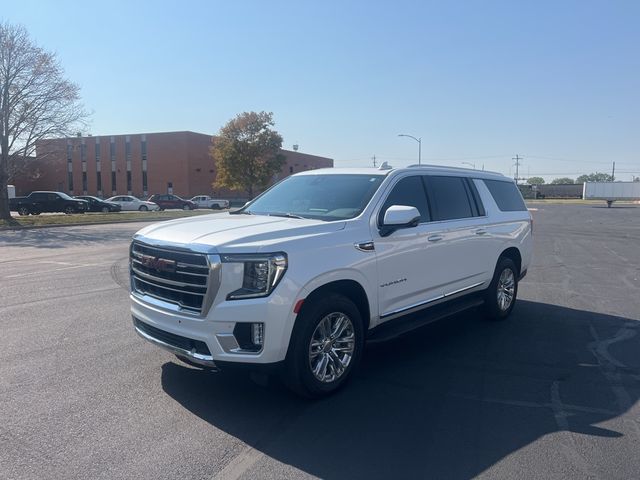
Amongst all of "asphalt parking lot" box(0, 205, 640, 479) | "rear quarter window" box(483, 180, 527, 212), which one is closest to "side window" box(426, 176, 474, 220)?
"rear quarter window" box(483, 180, 527, 212)

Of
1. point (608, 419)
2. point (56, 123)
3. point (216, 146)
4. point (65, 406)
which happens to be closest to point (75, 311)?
point (65, 406)

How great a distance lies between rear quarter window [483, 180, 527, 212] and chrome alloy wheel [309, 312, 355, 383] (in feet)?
12.2

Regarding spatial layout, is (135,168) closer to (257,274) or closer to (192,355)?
(192,355)

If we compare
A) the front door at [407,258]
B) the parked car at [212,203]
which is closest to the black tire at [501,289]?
the front door at [407,258]

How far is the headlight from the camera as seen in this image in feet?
13.7

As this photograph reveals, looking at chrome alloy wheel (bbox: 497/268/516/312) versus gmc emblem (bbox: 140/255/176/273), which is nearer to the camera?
gmc emblem (bbox: 140/255/176/273)

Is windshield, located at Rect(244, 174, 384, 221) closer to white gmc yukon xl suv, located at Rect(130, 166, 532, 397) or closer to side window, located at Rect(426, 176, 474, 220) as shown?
white gmc yukon xl suv, located at Rect(130, 166, 532, 397)

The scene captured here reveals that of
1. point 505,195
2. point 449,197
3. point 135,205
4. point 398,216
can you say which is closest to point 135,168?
point 135,205

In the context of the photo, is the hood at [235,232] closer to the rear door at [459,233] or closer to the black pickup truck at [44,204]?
the rear door at [459,233]

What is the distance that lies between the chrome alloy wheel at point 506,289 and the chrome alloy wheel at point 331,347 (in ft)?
11.2

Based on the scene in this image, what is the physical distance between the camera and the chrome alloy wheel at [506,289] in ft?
24.7

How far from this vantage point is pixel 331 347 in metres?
4.70

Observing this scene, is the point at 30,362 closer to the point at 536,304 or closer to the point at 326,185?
the point at 326,185

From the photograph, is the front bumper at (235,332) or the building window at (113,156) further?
the building window at (113,156)
